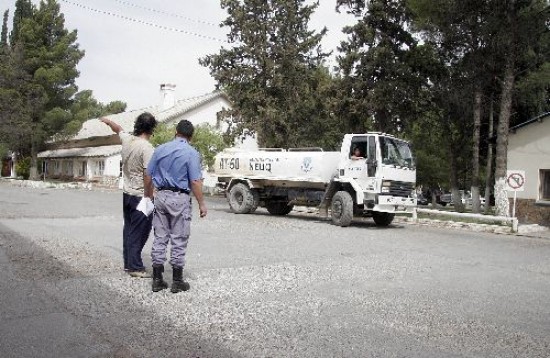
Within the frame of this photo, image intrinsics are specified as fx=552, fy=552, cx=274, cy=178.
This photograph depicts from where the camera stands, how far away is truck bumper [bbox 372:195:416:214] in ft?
54.1

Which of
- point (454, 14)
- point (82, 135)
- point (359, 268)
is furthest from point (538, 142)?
point (82, 135)

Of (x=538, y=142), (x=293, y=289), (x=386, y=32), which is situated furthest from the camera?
(x=386, y=32)

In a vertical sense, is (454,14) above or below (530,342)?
above

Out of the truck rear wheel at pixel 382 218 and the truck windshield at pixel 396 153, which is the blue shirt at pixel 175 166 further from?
→ the truck rear wheel at pixel 382 218

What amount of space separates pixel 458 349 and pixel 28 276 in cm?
526

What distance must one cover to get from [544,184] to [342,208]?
8553 millimetres

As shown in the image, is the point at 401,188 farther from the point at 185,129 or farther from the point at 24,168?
the point at 24,168

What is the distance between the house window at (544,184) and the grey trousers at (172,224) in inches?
681

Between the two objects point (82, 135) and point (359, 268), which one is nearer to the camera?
point (359, 268)

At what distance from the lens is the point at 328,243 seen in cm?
1217

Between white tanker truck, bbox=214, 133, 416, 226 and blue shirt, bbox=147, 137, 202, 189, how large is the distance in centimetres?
1066

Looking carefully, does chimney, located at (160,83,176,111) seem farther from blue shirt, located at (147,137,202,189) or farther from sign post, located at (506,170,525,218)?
blue shirt, located at (147,137,202,189)

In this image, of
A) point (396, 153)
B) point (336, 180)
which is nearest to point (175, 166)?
point (336, 180)

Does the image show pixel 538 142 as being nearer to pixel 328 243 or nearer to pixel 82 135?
pixel 328 243
